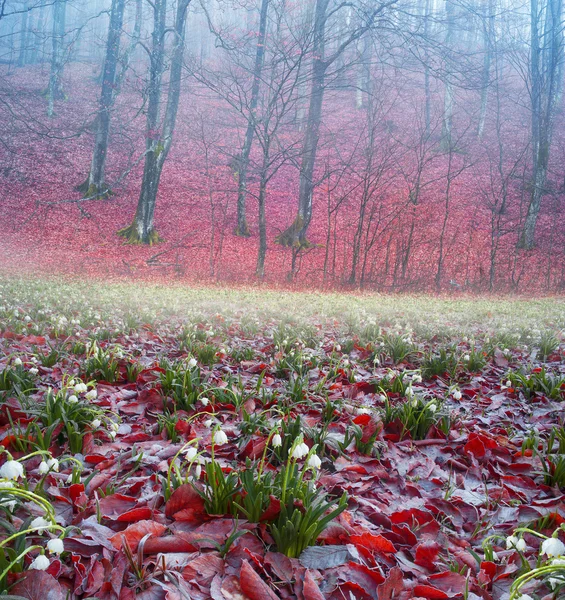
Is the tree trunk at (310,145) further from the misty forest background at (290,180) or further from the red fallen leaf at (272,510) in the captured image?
the red fallen leaf at (272,510)

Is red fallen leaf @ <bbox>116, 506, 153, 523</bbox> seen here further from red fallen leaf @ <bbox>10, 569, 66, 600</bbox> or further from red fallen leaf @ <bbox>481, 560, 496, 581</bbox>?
red fallen leaf @ <bbox>481, 560, 496, 581</bbox>

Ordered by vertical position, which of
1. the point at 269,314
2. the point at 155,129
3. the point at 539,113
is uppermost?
the point at 539,113

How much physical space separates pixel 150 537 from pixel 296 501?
0.53 metres

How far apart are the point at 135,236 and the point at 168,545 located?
546 inches

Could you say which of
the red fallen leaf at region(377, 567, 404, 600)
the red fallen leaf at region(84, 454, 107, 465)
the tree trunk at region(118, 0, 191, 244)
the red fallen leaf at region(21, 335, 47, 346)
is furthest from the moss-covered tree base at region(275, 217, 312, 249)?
the red fallen leaf at region(377, 567, 404, 600)

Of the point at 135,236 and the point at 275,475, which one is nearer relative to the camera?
the point at 275,475

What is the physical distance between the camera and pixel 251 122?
13055 millimetres

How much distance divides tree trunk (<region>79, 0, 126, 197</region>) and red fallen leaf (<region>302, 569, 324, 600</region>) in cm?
1532

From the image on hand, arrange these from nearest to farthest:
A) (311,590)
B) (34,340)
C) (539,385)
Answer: (311,590) → (539,385) → (34,340)

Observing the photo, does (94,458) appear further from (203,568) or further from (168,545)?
(203,568)

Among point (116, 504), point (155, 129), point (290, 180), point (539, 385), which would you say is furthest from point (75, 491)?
point (290, 180)

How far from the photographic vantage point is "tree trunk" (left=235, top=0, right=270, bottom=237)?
12752 mm

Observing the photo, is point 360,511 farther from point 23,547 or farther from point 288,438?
point 23,547

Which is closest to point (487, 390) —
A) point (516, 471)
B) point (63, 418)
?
point (516, 471)
